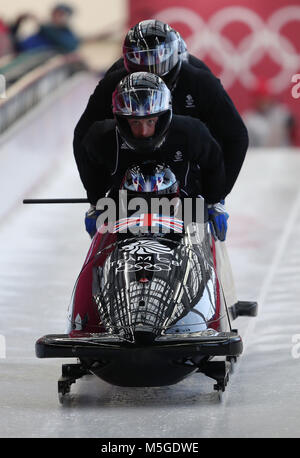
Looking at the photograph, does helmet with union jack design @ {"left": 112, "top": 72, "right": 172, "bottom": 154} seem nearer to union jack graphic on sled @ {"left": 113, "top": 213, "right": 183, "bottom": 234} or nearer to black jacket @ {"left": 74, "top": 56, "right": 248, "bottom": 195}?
union jack graphic on sled @ {"left": 113, "top": 213, "right": 183, "bottom": 234}

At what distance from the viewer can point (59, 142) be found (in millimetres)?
11328

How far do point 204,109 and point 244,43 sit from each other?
38.0ft

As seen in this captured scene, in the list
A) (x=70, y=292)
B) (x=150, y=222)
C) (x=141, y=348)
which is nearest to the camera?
(x=141, y=348)

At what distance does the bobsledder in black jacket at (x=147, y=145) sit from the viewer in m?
4.38

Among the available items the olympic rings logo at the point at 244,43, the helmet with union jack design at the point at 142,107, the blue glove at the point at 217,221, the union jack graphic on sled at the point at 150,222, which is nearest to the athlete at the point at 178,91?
the blue glove at the point at 217,221

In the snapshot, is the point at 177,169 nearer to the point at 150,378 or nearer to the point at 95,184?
the point at 95,184

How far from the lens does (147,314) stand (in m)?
3.94

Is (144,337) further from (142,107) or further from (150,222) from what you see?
(142,107)

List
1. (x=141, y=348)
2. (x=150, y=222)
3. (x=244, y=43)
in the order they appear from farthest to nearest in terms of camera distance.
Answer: (x=244, y=43) < (x=150, y=222) < (x=141, y=348)

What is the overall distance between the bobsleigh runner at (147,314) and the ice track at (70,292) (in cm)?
16

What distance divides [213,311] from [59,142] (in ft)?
24.2

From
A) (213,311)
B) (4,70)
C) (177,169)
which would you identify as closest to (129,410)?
(213,311)

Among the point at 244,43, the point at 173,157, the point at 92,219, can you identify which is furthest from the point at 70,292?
the point at 244,43

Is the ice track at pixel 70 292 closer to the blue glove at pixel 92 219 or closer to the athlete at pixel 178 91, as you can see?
the blue glove at pixel 92 219
